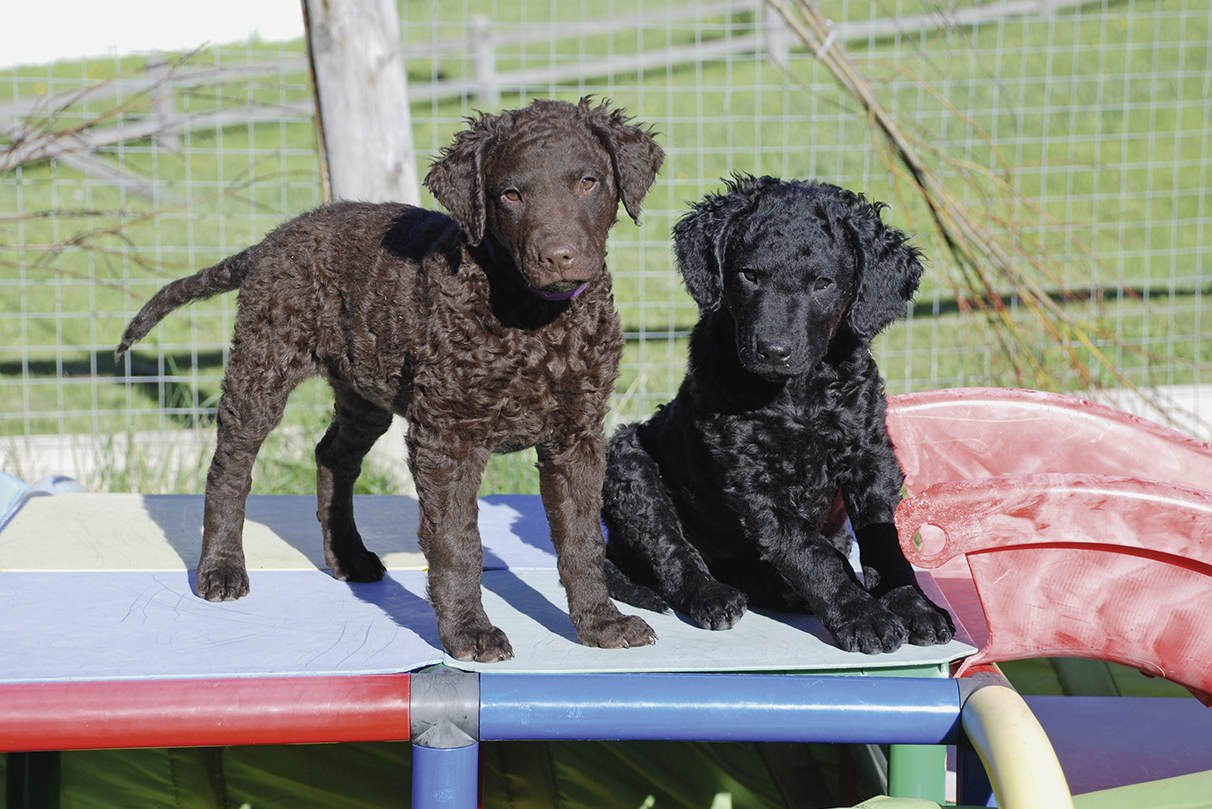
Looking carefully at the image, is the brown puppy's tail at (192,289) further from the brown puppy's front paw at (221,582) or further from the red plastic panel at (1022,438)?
the red plastic panel at (1022,438)

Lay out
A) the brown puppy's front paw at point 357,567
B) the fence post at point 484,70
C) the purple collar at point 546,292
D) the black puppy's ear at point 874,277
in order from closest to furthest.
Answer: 1. the purple collar at point 546,292
2. the black puppy's ear at point 874,277
3. the brown puppy's front paw at point 357,567
4. the fence post at point 484,70

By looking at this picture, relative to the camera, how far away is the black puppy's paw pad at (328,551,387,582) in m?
2.89

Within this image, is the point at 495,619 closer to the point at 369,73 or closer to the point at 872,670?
the point at 872,670

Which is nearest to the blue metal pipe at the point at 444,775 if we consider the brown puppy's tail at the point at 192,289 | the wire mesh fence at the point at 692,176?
the brown puppy's tail at the point at 192,289

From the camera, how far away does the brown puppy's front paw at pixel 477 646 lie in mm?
2180

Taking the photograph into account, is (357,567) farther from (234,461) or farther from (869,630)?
(869,630)

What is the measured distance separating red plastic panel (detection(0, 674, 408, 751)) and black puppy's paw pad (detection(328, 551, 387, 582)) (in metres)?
0.85

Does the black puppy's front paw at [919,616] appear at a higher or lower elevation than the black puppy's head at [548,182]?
lower

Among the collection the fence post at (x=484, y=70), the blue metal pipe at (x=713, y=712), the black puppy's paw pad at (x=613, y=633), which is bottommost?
the blue metal pipe at (x=713, y=712)

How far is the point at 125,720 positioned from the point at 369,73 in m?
2.98

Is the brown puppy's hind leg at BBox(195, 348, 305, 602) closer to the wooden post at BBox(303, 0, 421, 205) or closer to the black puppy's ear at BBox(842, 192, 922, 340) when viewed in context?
the black puppy's ear at BBox(842, 192, 922, 340)

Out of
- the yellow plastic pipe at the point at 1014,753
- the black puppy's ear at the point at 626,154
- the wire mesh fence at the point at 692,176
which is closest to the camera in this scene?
the yellow plastic pipe at the point at 1014,753

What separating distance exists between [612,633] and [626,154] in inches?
40.6

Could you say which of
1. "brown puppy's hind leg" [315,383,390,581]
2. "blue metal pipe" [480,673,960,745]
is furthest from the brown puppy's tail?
"blue metal pipe" [480,673,960,745]
